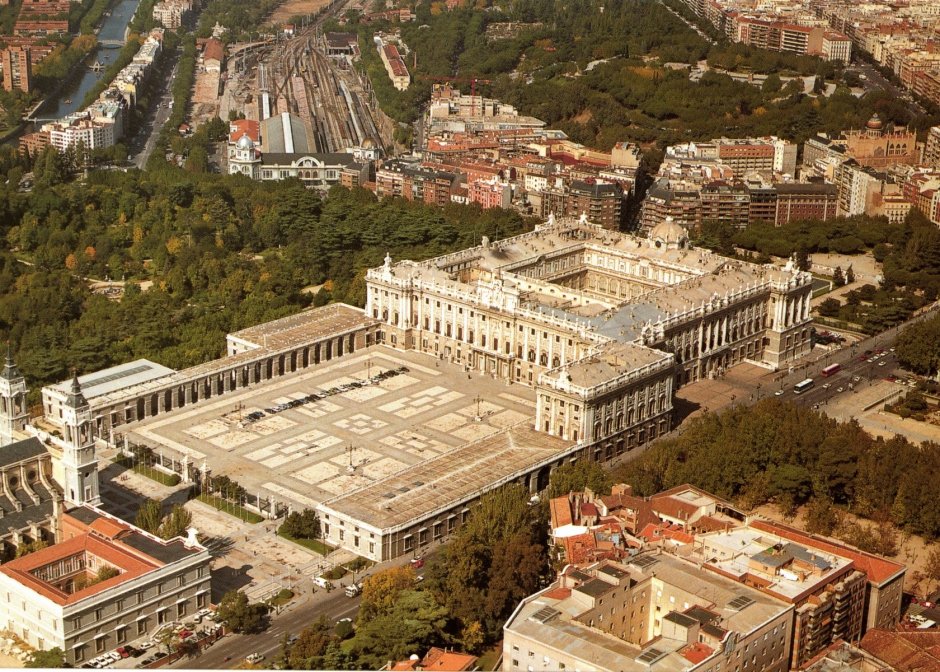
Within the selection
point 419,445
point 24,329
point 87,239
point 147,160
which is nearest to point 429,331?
point 419,445

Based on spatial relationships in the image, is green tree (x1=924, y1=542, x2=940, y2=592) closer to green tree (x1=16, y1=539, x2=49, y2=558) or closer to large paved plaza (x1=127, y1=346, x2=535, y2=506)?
large paved plaza (x1=127, y1=346, x2=535, y2=506)

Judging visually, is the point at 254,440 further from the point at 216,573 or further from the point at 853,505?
the point at 853,505

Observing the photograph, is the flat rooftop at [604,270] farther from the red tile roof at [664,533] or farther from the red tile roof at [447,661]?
the red tile roof at [447,661]

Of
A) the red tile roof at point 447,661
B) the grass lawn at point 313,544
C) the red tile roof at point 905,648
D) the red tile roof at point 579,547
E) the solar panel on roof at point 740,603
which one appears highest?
the solar panel on roof at point 740,603

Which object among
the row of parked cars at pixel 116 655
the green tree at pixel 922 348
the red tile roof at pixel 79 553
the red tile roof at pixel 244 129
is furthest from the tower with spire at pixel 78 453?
the red tile roof at pixel 244 129

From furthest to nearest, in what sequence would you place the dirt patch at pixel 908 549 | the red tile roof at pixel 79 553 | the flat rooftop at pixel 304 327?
the flat rooftop at pixel 304 327 → the dirt patch at pixel 908 549 → the red tile roof at pixel 79 553

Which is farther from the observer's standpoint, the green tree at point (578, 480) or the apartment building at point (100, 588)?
the green tree at point (578, 480)

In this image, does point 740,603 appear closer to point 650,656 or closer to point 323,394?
point 650,656
